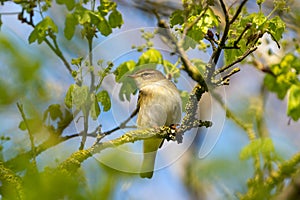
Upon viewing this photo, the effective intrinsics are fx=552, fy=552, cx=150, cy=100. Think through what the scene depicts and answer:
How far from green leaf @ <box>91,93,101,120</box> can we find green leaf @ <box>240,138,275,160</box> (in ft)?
3.51

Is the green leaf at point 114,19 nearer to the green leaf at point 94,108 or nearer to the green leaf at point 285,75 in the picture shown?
the green leaf at point 94,108

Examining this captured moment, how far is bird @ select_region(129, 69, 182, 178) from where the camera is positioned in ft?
9.41

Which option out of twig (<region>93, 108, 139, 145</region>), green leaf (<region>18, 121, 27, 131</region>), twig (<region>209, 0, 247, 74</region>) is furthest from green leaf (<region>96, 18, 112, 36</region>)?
green leaf (<region>18, 121, 27, 131</region>)

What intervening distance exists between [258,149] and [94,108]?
121cm

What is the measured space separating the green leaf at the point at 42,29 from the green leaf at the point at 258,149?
4.38 ft

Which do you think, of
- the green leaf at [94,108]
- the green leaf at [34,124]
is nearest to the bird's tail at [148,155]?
the green leaf at [94,108]

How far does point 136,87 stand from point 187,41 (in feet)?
2.35

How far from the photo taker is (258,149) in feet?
10.9

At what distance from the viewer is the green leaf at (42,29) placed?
108 inches

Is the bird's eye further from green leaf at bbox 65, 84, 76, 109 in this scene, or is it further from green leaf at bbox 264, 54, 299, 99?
green leaf at bbox 264, 54, 299, 99

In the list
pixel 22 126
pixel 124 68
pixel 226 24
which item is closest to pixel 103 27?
pixel 124 68

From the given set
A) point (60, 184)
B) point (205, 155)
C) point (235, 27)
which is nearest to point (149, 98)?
point (205, 155)

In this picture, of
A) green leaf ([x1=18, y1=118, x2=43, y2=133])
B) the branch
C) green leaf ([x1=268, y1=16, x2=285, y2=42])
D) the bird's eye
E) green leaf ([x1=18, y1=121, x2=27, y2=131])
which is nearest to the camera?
green leaf ([x1=18, y1=118, x2=43, y2=133])

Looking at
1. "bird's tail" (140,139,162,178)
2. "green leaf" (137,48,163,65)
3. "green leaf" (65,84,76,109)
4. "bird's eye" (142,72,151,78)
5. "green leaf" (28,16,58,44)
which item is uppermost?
"green leaf" (28,16,58,44)
